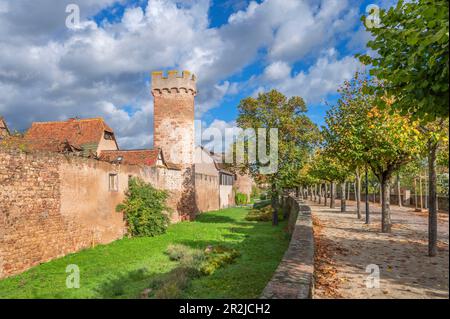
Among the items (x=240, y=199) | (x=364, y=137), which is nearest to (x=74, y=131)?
(x=364, y=137)

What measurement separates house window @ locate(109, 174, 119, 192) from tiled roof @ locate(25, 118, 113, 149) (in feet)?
40.6

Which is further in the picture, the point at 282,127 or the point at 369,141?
the point at 282,127

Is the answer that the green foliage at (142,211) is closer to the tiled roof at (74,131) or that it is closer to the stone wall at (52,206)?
the stone wall at (52,206)

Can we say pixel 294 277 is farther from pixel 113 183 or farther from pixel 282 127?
pixel 282 127

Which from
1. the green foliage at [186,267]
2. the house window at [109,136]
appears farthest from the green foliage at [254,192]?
the green foliage at [186,267]

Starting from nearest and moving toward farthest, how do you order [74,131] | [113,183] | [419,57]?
1. [419,57]
2. [113,183]
3. [74,131]

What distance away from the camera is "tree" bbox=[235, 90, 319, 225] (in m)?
23.3

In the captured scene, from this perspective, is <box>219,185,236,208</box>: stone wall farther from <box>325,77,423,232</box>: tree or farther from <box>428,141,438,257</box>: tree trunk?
<box>428,141,438,257</box>: tree trunk

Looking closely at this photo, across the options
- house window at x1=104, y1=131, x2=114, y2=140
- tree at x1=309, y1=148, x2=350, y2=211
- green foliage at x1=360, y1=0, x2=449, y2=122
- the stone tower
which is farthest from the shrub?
green foliage at x1=360, y1=0, x2=449, y2=122

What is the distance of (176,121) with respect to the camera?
27.2m

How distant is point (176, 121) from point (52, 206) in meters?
14.9

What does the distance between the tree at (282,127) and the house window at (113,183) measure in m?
9.14
